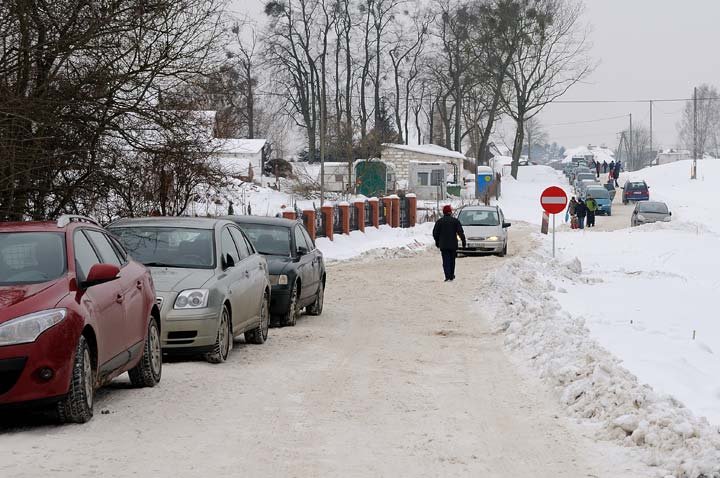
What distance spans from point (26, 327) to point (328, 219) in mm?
30360

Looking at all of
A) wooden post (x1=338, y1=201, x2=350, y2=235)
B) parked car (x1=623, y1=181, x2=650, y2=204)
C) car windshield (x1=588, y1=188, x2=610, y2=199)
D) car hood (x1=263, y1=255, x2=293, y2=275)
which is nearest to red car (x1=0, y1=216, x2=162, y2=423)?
car hood (x1=263, y1=255, x2=293, y2=275)

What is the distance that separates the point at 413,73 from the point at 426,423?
8134 cm

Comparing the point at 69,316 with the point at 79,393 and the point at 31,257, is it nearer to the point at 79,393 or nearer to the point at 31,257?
the point at 79,393

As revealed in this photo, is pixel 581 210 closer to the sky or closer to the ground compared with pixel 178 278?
closer to the ground

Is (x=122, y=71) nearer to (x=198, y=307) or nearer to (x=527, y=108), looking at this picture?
(x=198, y=307)

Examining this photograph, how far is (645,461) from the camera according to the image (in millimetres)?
7168

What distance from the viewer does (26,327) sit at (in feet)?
24.4

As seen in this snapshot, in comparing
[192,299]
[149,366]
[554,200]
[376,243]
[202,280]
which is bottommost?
[376,243]

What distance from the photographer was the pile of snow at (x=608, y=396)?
706cm

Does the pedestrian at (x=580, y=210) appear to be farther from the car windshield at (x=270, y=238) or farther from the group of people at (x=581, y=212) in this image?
the car windshield at (x=270, y=238)

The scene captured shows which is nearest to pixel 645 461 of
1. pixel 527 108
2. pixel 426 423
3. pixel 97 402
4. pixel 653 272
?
pixel 426 423

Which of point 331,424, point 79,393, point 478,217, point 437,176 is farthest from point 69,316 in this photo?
point 437,176

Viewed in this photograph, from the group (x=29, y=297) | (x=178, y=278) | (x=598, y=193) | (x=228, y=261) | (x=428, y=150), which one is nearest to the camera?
(x=29, y=297)

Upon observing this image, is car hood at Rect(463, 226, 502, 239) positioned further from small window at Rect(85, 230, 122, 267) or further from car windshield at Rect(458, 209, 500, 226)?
small window at Rect(85, 230, 122, 267)
